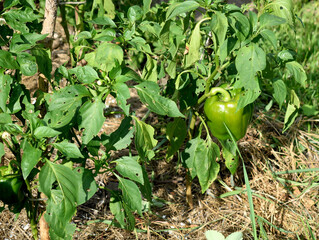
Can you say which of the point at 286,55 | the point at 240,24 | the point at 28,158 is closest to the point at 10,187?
the point at 28,158

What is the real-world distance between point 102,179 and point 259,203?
0.86 meters

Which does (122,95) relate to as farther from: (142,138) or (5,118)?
(5,118)

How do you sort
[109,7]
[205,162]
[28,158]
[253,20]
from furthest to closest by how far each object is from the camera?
1. [109,7]
2. [205,162]
3. [253,20]
4. [28,158]

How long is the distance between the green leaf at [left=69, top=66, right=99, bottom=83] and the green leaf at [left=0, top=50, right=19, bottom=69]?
7.7 inches

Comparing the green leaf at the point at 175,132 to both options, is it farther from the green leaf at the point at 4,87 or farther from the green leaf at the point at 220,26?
the green leaf at the point at 4,87

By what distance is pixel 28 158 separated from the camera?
1.19 m

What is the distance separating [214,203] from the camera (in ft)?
6.99

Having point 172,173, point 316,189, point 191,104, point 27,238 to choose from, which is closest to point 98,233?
point 27,238

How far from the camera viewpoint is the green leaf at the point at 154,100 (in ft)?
4.49

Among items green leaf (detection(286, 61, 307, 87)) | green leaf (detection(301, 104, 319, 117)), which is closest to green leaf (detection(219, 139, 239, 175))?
green leaf (detection(286, 61, 307, 87))

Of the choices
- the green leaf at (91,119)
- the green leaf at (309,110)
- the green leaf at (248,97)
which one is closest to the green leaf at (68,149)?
the green leaf at (91,119)

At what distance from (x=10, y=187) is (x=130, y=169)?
1.38ft

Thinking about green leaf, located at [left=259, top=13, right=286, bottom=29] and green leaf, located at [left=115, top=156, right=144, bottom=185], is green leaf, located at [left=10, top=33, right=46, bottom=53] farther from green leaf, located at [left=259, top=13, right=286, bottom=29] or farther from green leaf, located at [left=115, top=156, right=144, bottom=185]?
green leaf, located at [left=259, top=13, right=286, bottom=29]

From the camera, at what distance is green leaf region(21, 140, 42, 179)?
1.17 m
